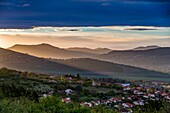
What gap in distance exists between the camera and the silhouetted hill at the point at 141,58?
9231cm

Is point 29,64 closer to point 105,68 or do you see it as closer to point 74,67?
point 74,67

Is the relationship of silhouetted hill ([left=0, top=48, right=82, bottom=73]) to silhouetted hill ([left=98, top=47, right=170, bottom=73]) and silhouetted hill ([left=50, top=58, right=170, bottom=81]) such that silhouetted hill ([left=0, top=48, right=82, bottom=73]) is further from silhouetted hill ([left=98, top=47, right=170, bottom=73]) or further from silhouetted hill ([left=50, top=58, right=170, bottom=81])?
silhouetted hill ([left=98, top=47, right=170, bottom=73])

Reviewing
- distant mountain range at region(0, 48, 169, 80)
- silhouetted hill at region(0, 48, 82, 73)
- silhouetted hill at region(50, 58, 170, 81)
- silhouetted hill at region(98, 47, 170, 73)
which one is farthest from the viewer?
silhouetted hill at region(98, 47, 170, 73)

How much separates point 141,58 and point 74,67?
54.1 feet

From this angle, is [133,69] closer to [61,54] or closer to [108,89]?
[61,54]

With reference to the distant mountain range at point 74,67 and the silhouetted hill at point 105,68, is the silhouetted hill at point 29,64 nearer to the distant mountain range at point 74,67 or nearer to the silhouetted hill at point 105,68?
the distant mountain range at point 74,67

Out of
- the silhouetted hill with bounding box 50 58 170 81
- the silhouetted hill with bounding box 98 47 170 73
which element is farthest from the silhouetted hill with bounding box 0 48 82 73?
the silhouetted hill with bounding box 98 47 170 73

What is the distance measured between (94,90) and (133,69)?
124ft

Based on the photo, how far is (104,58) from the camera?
93438 millimetres

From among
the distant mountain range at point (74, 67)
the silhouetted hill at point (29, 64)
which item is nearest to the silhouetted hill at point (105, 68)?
the distant mountain range at point (74, 67)

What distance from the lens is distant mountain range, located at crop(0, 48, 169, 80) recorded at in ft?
261

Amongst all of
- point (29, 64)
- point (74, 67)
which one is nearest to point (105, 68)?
point (74, 67)

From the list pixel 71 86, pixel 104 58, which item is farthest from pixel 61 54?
pixel 71 86

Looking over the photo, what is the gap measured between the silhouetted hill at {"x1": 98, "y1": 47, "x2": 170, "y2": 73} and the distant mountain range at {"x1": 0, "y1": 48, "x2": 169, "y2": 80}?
114cm
